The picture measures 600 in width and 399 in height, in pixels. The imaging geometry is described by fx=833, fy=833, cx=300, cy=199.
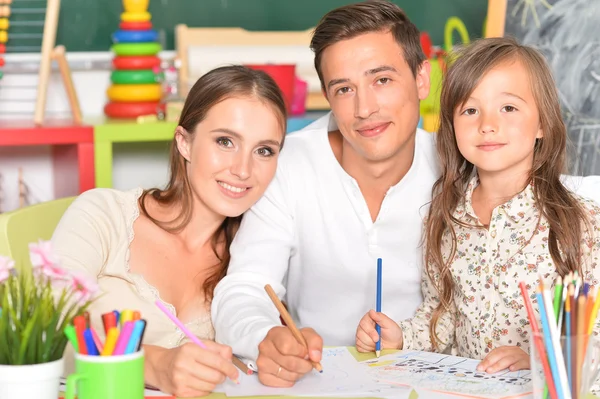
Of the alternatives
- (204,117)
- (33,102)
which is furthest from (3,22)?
(204,117)

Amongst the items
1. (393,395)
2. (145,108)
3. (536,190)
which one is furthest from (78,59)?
(393,395)

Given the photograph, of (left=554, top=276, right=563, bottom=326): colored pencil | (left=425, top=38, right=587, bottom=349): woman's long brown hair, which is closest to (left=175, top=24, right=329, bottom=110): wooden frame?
(left=425, top=38, right=587, bottom=349): woman's long brown hair

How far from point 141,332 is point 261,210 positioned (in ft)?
2.47

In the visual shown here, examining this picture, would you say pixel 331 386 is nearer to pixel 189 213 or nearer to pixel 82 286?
pixel 82 286

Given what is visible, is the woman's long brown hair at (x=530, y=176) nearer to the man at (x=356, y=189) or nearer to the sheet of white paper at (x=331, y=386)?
the man at (x=356, y=189)

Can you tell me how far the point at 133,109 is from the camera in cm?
285

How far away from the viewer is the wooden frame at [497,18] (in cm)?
232

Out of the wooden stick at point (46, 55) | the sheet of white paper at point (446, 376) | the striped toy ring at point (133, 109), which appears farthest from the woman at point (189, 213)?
the striped toy ring at point (133, 109)

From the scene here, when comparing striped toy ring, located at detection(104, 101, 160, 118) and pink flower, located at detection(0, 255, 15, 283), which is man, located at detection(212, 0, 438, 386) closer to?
pink flower, located at detection(0, 255, 15, 283)

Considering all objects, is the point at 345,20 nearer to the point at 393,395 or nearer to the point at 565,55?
the point at 565,55

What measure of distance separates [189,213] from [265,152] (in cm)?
20

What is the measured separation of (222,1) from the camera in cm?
315

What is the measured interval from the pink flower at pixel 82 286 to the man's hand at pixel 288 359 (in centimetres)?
33

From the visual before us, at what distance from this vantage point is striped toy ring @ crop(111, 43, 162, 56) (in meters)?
2.84
